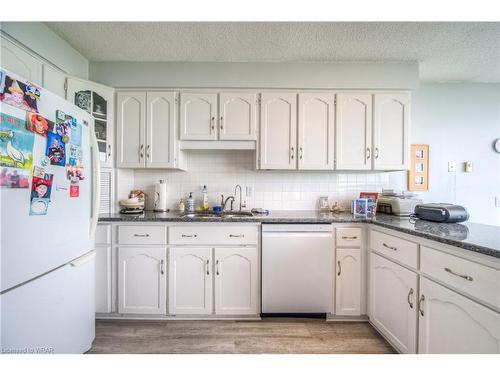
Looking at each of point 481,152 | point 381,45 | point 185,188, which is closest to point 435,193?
point 481,152

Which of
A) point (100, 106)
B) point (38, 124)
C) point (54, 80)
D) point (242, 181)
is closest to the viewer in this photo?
point (38, 124)

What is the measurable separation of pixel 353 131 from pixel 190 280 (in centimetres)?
208

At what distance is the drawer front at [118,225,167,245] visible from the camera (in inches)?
80.2

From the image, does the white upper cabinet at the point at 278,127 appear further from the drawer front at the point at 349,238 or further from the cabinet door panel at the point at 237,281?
the cabinet door panel at the point at 237,281

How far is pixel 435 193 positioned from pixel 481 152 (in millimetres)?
736

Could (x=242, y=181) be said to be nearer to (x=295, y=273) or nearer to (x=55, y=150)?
(x=295, y=273)

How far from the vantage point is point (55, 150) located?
1.26 metres

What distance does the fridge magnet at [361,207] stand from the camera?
88.1 inches

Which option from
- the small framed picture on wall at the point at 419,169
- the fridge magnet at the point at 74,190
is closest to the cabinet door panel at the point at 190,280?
the fridge magnet at the point at 74,190

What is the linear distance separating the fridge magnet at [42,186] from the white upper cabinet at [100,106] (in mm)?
1099

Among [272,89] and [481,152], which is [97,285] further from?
[481,152]

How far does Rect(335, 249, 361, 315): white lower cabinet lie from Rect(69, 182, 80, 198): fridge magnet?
6.49 feet

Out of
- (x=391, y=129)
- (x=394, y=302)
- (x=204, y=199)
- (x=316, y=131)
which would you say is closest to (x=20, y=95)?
(x=204, y=199)

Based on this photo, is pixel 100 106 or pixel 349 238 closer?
pixel 349 238
